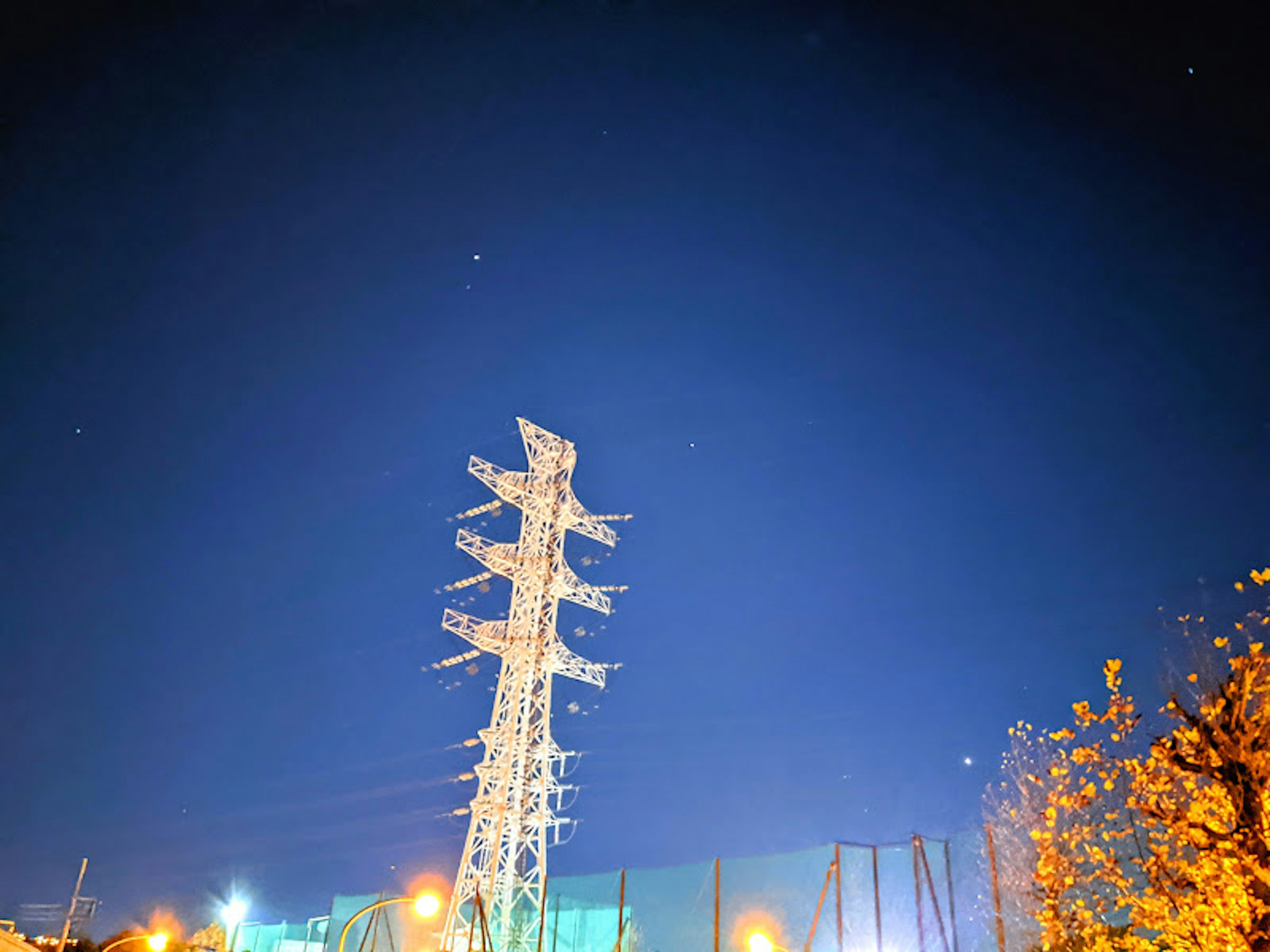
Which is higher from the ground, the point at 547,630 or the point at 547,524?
the point at 547,524

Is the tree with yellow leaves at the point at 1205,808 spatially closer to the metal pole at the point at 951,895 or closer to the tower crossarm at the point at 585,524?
the metal pole at the point at 951,895

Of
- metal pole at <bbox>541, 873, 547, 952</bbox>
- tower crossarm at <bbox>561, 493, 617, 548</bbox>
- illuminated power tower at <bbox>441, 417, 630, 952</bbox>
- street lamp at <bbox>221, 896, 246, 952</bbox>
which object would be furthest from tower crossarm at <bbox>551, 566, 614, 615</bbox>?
street lamp at <bbox>221, 896, 246, 952</bbox>

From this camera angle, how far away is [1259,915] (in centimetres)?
1084

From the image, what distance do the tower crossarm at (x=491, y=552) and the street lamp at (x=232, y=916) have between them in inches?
735

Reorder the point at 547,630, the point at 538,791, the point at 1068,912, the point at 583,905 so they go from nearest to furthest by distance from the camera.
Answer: the point at 1068,912 → the point at 538,791 → the point at 547,630 → the point at 583,905

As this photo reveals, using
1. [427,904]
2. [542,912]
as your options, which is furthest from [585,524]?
[427,904]

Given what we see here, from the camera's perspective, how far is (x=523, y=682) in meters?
31.6

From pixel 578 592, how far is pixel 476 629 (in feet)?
12.8

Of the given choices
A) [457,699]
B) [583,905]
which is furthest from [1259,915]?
[457,699]

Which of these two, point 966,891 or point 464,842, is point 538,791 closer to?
point 464,842

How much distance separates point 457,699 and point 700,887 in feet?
108

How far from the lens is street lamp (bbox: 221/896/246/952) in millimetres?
42938

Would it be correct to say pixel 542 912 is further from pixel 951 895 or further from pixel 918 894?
pixel 951 895

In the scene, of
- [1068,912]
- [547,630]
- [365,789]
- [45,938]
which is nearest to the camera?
[1068,912]
